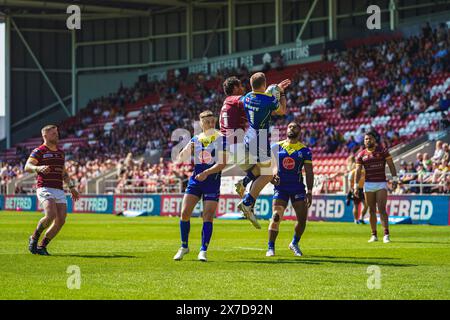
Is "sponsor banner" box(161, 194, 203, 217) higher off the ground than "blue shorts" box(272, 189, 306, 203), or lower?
lower

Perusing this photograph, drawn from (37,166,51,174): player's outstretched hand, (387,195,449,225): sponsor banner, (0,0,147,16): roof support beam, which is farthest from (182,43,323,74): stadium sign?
(37,166,51,174): player's outstretched hand

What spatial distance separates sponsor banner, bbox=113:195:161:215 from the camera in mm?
44509

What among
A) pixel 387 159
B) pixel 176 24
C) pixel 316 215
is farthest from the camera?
pixel 176 24

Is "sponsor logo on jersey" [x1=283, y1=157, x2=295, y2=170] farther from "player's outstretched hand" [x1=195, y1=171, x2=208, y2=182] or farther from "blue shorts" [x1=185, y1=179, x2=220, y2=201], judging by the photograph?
"player's outstretched hand" [x1=195, y1=171, x2=208, y2=182]

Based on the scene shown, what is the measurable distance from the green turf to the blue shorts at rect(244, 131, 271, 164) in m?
1.71

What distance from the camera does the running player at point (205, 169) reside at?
615 inches

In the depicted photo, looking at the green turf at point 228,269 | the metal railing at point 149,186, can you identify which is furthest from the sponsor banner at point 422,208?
the metal railing at point 149,186

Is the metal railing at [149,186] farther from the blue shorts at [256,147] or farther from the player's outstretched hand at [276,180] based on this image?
the blue shorts at [256,147]

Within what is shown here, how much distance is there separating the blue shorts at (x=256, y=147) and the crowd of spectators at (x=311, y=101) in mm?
25387

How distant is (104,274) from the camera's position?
13.7 metres

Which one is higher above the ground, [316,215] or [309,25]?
[309,25]
